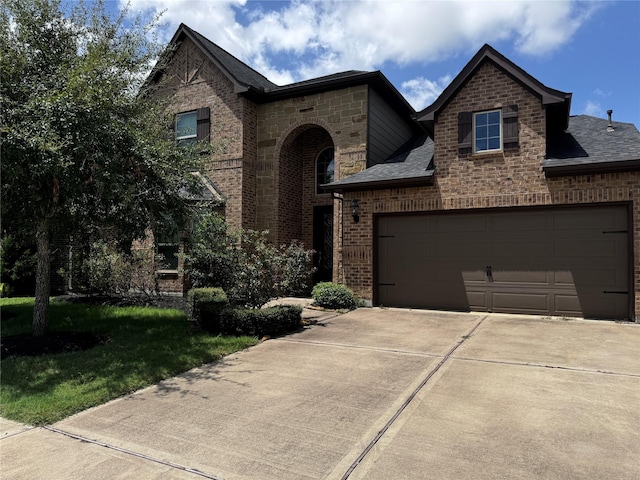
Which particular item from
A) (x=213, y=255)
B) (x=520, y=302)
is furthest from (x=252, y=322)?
(x=520, y=302)

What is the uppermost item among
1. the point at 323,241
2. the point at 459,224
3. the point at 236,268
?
the point at 459,224

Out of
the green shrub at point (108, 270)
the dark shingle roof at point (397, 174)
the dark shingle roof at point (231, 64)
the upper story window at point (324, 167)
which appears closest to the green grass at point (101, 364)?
the green shrub at point (108, 270)

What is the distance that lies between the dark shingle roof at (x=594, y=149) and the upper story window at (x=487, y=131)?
130 centimetres

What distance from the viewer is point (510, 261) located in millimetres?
10234

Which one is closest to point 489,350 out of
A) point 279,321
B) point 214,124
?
point 279,321

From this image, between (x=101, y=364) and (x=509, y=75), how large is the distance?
10.8 m

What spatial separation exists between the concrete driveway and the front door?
836cm

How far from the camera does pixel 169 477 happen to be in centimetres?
294

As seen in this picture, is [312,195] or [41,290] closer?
[41,290]

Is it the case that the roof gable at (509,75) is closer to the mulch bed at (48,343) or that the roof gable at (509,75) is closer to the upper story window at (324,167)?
the upper story window at (324,167)

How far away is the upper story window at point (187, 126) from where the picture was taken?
48.7 feet

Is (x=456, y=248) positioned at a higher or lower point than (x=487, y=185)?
lower

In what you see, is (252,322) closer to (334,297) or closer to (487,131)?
(334,297)

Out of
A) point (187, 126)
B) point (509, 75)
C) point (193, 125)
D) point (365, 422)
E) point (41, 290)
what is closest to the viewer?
point (365, 422)
